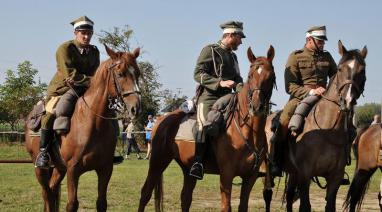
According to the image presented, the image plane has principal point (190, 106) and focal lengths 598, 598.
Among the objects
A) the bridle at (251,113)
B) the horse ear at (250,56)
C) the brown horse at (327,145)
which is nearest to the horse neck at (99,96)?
the bridle at (251,113)

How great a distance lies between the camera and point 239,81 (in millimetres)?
10430

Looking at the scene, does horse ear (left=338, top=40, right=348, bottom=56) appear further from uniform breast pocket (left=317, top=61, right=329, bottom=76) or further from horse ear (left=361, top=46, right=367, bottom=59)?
uniform breast pocket (left=317, top=61, right=329, bottom=76)

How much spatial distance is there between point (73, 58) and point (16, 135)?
2282cm

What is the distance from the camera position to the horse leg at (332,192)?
389 inches

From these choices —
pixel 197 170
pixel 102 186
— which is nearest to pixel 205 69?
pixel 197 170

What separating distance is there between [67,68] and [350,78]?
4593mm

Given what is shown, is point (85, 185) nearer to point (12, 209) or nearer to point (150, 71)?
point (12, 209)

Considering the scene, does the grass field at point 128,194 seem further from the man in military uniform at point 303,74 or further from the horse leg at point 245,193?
the horse leg at point 245,193

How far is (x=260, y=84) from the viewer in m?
8.75

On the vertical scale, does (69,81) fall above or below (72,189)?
above

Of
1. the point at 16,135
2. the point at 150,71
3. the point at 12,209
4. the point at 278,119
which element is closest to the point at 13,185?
the point at 12,209

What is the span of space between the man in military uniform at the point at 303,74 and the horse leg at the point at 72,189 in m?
3.54

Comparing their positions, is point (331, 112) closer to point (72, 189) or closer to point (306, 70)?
point (306, 70)

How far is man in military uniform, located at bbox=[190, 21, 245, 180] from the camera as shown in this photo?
10039mm
